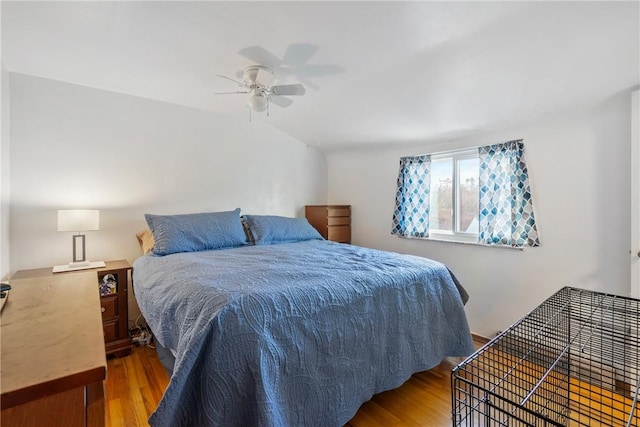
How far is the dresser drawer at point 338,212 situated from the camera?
153 inches

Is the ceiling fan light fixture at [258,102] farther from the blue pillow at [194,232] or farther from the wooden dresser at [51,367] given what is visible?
the wooden dresser at [51,367]

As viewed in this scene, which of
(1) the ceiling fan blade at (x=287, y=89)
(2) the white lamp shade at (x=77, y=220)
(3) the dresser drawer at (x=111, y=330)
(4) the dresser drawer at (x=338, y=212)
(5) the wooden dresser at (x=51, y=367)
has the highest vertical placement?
(1) the ceiling fan blade at (x=287, y=89)

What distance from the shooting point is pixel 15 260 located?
2340mm

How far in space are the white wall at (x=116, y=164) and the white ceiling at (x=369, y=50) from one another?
0.25 m

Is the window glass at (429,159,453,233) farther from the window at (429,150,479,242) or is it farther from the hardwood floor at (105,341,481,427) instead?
the hardwood floor at (105,341,481,427)

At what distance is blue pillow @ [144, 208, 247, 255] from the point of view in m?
2.55

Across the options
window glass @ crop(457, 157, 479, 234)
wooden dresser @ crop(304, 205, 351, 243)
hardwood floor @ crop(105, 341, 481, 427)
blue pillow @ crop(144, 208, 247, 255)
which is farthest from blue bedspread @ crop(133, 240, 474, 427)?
wooden dresser @ crop(304, 205, 351, 243)

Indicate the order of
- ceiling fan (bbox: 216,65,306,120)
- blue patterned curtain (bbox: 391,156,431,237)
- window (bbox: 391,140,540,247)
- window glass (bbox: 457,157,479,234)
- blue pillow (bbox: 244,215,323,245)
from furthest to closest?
1. blue patterned curtain (bbox: 391,156,431,237)
2. blue pillow (bbox: 244,215,323,245)
3. window glass (bbox: 457,157,479,234)
4. window (bbox: 391,140,540,247)
5. ceiling fan (bbox: 216,65,306,120)

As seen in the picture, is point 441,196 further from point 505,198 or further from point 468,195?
point 505,198

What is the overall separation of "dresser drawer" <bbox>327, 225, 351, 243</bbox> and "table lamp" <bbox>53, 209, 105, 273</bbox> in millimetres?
2470

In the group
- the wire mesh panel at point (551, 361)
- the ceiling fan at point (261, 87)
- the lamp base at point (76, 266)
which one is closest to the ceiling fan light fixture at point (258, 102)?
the ceiling fan at point (261, 87)

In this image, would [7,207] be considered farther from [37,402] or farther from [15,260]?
[37,402]

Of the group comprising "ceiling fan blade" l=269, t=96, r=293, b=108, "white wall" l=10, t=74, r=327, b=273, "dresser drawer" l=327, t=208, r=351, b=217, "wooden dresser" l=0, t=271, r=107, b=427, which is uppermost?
"ceiling fan blade" l=269, t=96, r=293, b=108

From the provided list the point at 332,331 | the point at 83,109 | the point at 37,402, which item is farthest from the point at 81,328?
the point at 83,109
